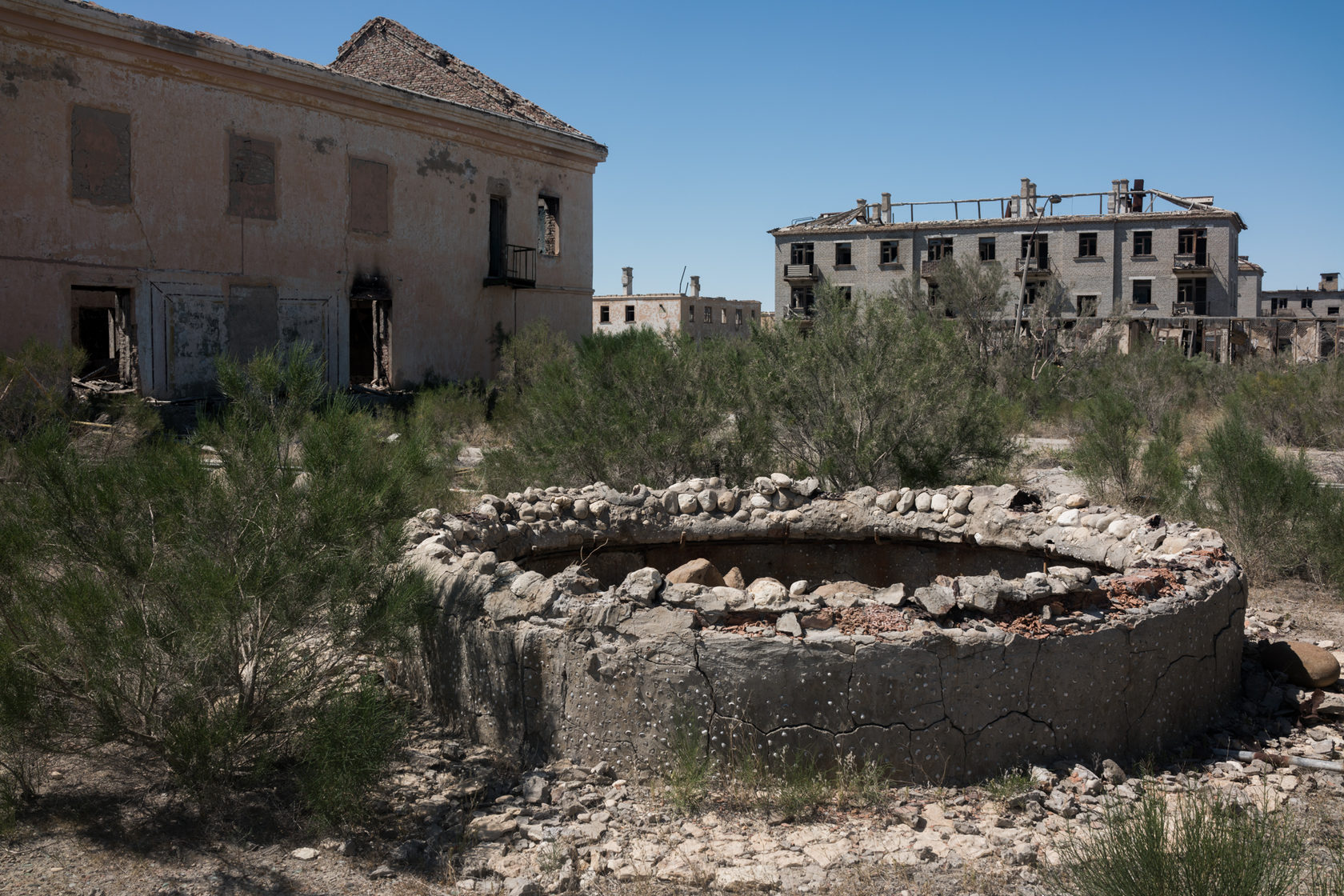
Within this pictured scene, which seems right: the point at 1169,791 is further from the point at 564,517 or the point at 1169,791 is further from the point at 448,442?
the point at 448,442

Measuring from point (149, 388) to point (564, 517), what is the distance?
11.8 metres

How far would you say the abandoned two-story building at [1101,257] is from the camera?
42.9 m

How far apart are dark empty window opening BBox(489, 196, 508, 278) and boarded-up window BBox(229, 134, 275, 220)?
5.93m

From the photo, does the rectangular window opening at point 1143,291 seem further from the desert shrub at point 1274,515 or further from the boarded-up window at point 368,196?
the desert shrub at point 1274,515

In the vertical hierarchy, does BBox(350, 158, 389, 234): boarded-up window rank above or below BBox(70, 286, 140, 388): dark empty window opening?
above

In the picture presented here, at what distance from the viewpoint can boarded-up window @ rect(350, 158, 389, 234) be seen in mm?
20375

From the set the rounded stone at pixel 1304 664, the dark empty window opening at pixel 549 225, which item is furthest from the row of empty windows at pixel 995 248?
the rounded stone at pixel 1304 664

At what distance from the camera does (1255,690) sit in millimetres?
6684

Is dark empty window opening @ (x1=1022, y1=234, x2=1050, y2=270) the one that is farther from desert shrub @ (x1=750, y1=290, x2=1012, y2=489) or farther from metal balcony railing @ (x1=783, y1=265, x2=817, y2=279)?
desert shrub @ (x1=750, y1=290, x2=1012, y2=489)

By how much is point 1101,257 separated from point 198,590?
150 ft

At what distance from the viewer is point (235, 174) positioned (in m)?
18.3

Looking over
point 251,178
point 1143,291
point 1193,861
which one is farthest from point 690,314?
point 1193,861

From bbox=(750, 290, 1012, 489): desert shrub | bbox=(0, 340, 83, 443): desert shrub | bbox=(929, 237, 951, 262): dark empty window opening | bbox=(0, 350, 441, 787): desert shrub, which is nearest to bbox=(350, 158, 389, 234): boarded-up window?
bbox=(0, 340, 83, 443): desert shrub

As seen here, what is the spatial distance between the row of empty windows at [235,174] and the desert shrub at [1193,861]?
17407 mm
